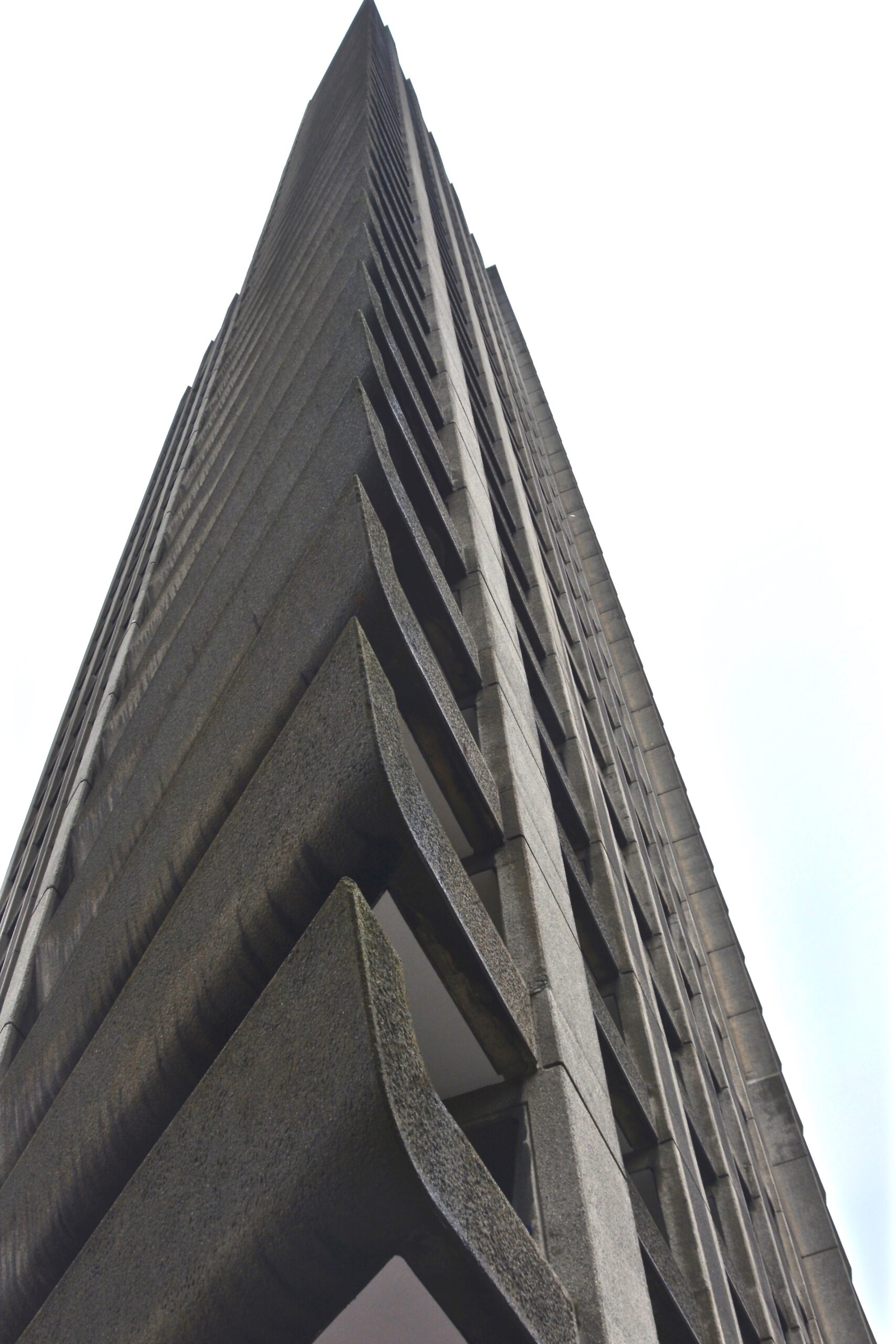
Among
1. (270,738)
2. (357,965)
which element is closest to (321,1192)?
(357,965)

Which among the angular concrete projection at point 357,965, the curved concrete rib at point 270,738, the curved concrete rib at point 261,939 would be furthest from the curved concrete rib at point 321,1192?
the curved concrete rib at point 270,738

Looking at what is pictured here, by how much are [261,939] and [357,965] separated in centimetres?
156

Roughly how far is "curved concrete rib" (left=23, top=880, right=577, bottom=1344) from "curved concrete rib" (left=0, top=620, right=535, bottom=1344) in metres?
0.72

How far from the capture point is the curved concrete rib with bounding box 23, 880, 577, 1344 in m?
4.04

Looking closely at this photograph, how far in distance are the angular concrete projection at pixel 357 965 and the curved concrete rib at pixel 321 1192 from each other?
0.02m

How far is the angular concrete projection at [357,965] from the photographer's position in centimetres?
436

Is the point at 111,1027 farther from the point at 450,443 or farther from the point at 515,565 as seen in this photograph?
the point at 515,565

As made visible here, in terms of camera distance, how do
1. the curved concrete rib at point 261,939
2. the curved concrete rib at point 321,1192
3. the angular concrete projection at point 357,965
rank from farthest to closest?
the curved concrete rib at point 261,939 < the angular concrete projection at point 357,965 < the curved concrete rib at point 321,1192

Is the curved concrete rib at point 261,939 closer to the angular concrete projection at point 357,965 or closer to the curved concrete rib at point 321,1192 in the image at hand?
the angular concrete projection at point 357,965

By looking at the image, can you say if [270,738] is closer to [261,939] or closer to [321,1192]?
[261,939]

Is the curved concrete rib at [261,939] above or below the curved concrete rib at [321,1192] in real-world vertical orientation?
above

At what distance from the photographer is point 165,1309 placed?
15.4ft

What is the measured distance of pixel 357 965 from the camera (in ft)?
14.2

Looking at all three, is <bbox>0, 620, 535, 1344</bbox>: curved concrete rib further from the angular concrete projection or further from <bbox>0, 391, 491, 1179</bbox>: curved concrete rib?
<bbox>0, 391, 491, 1179</bbox>: curved concrete rib
